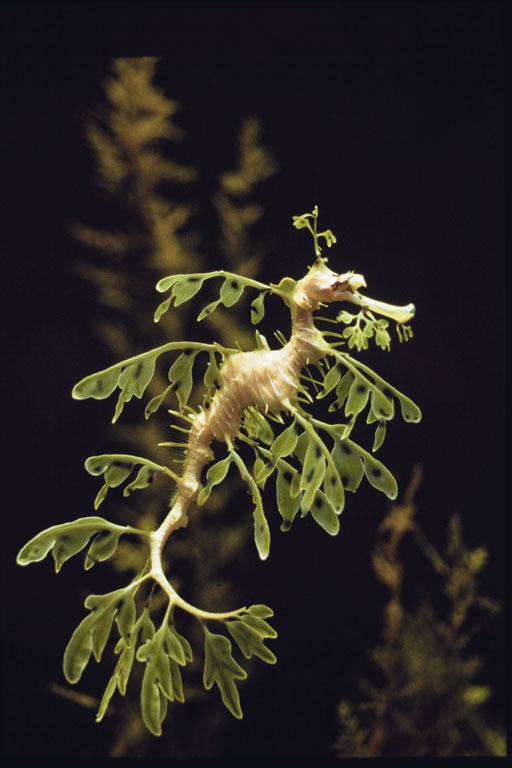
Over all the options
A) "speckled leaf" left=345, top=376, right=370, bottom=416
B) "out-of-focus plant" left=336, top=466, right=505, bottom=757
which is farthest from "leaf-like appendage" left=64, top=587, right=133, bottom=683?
"out-of-focus plant" left=336, top=466, right=505, bottom=757

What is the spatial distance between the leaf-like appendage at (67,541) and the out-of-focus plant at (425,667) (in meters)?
0.47

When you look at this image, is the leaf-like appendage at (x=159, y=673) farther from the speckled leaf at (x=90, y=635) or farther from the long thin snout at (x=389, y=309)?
the long thin snout at (x=389, y=309)

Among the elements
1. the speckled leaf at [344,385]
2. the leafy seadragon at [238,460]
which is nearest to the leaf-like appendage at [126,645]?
the leafy seadragon at [238,460]

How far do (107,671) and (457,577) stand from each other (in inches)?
23.9

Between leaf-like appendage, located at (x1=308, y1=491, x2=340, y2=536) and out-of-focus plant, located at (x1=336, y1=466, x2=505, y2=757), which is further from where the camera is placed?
out-of-focus plant, located at (x1=336, y1=466, x2=505, y2=757)

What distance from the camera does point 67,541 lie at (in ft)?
2.45

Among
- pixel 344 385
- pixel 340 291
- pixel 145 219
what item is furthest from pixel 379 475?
pixel 145 219

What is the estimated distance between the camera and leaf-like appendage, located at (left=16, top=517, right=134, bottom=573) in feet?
2.40

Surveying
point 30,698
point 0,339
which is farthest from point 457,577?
point 0,339

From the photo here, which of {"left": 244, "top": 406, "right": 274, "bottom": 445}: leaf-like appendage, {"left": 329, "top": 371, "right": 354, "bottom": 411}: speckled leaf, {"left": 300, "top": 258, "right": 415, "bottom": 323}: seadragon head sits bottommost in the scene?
{"left": 244, "top": 406, "right": 274, "bottom": 445}: leaf-like appendage

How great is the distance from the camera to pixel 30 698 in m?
1.03

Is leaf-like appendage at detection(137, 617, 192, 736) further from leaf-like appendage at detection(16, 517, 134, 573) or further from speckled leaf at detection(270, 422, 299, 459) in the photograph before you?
speckled leaf at detection(270, 422, 299, 459)

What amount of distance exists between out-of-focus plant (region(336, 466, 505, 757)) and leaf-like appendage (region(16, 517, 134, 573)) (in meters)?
0.47

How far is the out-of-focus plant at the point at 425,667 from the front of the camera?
3.51 ft
